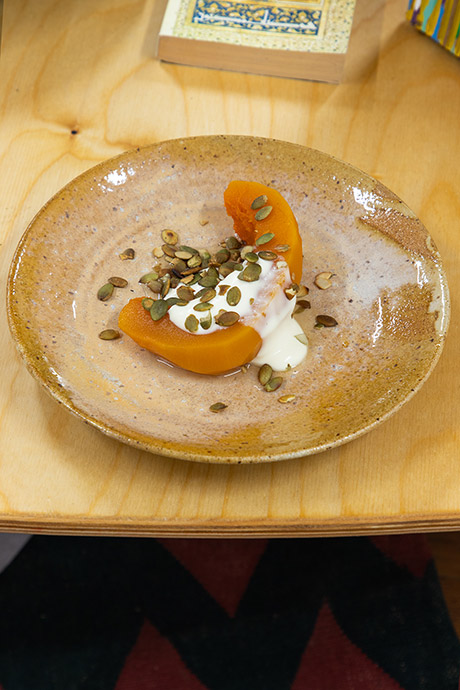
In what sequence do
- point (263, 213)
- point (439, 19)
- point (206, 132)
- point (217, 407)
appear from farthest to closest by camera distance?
point (439, 19) < point (206, 132) < point (263, 213) < point (217, 407)

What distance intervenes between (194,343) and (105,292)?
6.2 inches

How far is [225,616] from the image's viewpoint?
1.25m

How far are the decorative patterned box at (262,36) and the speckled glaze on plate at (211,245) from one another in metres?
0.32

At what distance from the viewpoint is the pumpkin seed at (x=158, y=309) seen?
0.82 m

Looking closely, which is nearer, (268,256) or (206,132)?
(268,256)

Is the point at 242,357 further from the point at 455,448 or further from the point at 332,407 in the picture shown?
the point at 455,448

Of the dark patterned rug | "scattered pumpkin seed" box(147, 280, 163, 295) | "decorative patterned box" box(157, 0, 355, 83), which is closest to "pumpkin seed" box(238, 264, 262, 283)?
"scattered pumpkin seed" box(147, 280, 163, 295)

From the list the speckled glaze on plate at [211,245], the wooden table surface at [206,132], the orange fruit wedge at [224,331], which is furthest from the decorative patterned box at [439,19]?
the orange fruit wedge at [224,331]

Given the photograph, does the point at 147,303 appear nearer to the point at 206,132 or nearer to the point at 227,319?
the point at 227,319

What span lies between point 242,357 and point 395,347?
0.55 ft

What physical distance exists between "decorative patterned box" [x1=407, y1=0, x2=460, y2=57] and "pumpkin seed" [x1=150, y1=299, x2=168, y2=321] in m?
0.79

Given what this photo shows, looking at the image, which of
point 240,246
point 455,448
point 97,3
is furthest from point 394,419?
point 97,3

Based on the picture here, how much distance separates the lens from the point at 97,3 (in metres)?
1.40

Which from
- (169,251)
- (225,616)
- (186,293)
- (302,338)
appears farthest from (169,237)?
(225,616)
